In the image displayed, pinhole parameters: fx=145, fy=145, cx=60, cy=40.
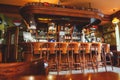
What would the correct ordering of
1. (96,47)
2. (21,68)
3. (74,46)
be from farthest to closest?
(96,47), (74,46), (21,68)

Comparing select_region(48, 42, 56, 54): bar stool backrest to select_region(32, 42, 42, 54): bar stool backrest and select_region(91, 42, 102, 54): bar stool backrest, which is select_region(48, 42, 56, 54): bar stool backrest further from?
select_region(91, 42, 102, 54): bar stool backrest

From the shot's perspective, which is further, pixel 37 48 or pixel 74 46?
pixel 74 46

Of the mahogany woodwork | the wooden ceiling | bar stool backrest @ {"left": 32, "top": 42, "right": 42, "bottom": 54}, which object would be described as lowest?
the mahogany woodwork

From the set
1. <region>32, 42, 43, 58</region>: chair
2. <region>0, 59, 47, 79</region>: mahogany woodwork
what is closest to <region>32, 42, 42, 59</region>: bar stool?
<region>32, 42, 43, 58</region>: chair

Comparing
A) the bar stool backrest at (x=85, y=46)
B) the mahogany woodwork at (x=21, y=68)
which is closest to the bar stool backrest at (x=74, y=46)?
the bar stool backrest at (x=85, y=46)

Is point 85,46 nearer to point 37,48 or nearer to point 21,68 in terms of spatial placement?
point 37,48

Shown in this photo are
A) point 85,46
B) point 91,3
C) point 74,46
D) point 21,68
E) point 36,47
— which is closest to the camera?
point 21,68

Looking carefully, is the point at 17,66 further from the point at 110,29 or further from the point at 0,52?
the point at 110,29

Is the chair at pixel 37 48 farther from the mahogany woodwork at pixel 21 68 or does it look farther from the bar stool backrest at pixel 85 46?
the mahogany woodwork at pixel 21 68

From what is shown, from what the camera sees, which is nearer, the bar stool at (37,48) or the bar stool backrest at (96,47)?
the bar stool at (37,48)

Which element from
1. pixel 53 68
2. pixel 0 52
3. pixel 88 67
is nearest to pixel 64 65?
pixel 53 68

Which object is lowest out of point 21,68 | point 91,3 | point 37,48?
point 21,68

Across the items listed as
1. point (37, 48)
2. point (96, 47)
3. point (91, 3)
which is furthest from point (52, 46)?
point (91, 3)

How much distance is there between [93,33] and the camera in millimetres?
9938
